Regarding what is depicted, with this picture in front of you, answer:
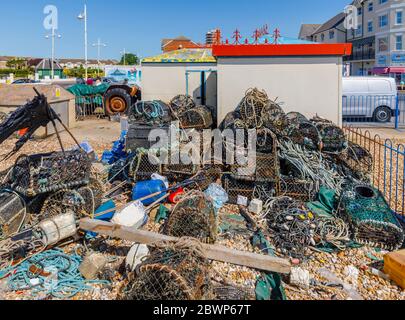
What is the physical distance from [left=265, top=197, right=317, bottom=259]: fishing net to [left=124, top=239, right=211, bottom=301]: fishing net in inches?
57.8

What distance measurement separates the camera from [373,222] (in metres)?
4.55

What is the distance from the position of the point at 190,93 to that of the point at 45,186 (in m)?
7.92

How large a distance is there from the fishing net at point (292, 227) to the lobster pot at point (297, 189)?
0.51 meters

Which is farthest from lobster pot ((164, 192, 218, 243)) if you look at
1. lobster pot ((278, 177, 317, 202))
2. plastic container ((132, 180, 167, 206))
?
lobster pot ((278, 177, 317, 202))

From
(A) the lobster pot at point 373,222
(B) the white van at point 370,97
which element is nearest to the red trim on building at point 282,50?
(A) the lobster pot at point 373,222

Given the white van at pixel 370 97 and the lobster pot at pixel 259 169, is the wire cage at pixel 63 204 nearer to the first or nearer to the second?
the lobster pot at pixel 259 169

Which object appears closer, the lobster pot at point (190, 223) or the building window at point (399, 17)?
the lobster pot at point (190, 223)

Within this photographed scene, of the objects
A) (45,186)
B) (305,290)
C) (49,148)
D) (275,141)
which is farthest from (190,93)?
(305,290)

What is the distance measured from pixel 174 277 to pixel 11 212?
2743 mm

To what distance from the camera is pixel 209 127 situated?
8859 mm

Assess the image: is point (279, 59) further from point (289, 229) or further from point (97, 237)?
point (97, 237)

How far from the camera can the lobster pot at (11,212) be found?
4.47 metres

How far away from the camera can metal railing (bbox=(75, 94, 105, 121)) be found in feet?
49.1

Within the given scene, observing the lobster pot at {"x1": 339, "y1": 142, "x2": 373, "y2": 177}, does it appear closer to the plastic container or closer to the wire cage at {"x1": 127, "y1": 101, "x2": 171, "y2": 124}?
the plastic container
